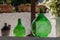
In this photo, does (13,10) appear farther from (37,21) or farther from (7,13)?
(37,21)

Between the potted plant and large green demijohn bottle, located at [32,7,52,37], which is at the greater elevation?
the potted plant

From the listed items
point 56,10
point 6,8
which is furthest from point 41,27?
point 6,8

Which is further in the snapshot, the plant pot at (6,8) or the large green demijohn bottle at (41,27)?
the plant pot at (6,8)

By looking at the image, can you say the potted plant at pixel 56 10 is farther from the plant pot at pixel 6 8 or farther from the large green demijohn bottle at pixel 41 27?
the plant pot at pixel 6 8

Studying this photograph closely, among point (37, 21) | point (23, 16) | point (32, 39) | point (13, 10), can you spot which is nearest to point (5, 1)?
point (13, 10)

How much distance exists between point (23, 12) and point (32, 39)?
73 centimetres

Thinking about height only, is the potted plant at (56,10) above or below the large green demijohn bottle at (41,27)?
above

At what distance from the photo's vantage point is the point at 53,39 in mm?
1060

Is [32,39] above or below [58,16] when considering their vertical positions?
below

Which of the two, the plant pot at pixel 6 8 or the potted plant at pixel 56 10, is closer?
the potted plant at pixel 56 10

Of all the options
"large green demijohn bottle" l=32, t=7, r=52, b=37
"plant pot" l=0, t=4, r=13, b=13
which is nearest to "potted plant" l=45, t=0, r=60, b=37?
"large green demijohn bottle" l=32, t=7, r=52, b=37

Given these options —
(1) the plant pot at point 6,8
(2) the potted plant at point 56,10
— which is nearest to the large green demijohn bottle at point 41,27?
(2) the potted plant at point 56,10

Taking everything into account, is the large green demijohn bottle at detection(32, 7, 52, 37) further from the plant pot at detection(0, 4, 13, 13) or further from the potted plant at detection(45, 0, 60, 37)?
the plant pot at detection(0, 4, 13, 13)

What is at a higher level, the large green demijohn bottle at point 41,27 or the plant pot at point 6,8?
the plant pot at point 6,8
